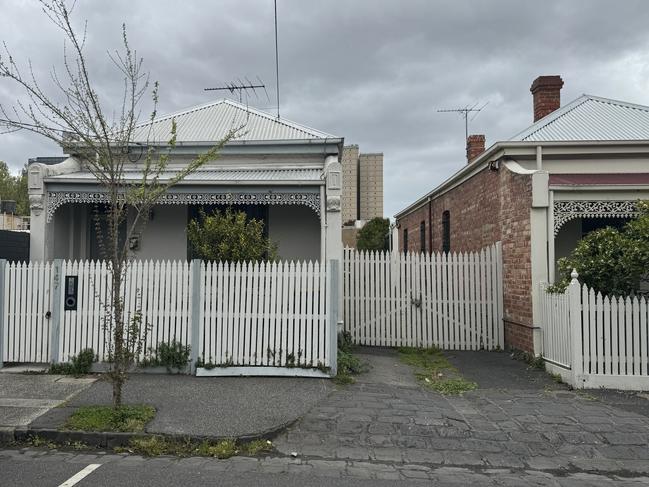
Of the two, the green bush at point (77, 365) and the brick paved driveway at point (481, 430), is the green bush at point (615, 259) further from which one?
the green bush at point (77, 365)

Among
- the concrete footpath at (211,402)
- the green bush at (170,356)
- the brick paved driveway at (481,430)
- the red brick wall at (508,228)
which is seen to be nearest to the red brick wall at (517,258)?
the red brick wall at (508,228)

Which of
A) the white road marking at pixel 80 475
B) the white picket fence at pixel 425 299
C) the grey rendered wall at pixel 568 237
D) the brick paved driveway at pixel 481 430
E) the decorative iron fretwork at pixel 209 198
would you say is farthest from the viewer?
the grey rendered wall at pixel 568 237

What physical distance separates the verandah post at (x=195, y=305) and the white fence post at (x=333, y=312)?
6.35 ft

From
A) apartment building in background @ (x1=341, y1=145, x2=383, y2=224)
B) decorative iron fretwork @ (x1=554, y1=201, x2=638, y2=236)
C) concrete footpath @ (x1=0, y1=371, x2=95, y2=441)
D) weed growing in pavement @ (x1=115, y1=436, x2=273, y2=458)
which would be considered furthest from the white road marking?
apartment building in background @ (x1=341, y1=145, x2=383, y2=224)

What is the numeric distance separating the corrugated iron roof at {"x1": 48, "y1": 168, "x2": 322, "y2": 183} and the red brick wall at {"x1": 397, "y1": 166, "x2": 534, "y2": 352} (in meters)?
3.63

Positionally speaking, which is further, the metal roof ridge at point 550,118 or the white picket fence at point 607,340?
the metal roof ridge at point 550,118

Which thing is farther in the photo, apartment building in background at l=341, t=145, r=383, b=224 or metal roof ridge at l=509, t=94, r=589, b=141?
apartment building in background at l=341, t=145, r=383, b=224

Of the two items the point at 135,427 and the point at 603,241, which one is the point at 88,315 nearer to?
the point at 135,427

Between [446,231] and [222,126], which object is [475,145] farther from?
A: [222,126]

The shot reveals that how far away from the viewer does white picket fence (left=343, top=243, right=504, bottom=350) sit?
→ 9797 mm

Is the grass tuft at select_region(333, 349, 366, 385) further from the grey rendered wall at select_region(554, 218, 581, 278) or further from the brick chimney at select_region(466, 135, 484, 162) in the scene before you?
the brick chimney at select_region(466, 135, 484, 162)

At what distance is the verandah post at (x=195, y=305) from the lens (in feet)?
24.1

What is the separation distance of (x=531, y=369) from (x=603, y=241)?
2.36m

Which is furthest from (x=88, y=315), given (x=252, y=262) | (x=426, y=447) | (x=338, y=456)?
(x=426, y=447)
